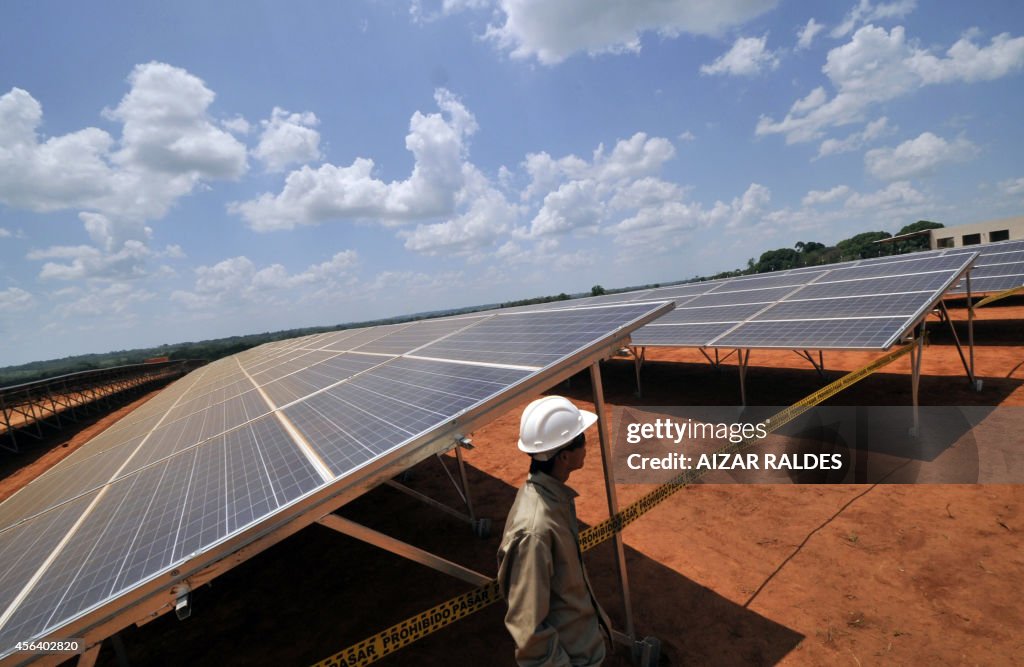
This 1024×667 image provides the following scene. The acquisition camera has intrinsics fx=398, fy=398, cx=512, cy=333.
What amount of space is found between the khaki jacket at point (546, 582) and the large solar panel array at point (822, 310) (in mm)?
8688

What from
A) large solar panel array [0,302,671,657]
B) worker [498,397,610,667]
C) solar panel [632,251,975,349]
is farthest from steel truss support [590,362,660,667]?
solar panel [632,251,975,349]

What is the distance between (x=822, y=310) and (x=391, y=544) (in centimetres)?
1320

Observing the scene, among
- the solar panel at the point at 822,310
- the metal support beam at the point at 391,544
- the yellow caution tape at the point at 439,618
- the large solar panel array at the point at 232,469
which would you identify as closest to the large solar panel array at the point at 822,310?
the solar panel at the point at 822,310

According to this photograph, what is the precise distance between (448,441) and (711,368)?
17.1 m

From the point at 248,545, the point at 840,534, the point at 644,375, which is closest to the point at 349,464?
the point at 248,545

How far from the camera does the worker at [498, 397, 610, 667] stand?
2.50 meters

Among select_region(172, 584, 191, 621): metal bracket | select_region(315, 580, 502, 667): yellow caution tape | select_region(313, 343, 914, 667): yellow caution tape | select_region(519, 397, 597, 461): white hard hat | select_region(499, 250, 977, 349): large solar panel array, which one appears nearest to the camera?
select_region(172, 584, 191, 621): metal bracket

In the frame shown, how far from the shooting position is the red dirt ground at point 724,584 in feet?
15.4

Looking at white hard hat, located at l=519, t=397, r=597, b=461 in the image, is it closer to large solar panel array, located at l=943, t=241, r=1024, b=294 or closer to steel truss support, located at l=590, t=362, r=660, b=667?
steel truss support, located at l=590, t=362, r=660, b=667

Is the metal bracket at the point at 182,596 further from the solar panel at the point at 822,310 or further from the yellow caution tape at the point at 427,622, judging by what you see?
the solar panel at the point at 822,310

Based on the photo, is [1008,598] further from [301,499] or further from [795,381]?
[795,381]

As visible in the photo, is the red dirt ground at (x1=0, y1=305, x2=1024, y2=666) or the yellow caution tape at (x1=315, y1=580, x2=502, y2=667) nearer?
the yellow caution tape at (x1=315, y1=580, x2=502, y2=667)

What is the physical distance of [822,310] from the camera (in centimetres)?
1157

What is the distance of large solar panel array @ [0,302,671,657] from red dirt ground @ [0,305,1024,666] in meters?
3.15
